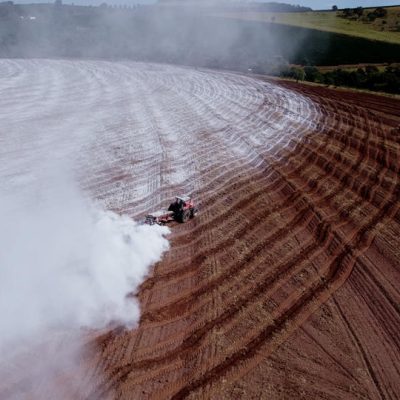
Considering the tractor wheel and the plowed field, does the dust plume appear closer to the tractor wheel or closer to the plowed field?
the plowed field

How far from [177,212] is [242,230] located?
5.16ft

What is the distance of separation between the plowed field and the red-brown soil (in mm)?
26

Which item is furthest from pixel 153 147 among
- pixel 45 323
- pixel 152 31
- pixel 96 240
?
pixel 152 31

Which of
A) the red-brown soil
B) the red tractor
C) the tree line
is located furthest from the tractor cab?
the tree line

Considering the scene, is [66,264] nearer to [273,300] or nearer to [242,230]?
[273,300]

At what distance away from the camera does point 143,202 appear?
459 inches

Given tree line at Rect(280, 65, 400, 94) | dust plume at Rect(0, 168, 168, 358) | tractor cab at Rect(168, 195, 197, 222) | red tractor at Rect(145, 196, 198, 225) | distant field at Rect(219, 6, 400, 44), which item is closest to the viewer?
dust plume at Rect(0, 168, 168, 358)

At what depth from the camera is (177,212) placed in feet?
35.2

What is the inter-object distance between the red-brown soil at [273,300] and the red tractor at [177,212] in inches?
10.1

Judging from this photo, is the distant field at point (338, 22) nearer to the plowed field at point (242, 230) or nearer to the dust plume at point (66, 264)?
the plowed field at point (242, 230)

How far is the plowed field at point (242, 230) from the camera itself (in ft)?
22.3

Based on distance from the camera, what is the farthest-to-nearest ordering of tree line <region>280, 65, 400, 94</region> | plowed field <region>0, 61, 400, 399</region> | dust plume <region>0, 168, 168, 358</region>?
tree line <region>280, 65, 400, 94</region> < dust plume <region>0, 168, 168, 358</region> < plowed field <region>0, 61, 400, 399</region>

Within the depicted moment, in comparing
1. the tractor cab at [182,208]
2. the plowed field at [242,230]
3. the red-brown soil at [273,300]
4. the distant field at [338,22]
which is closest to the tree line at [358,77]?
the plowed field at [242,230]

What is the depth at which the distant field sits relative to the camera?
3566 centimetres
